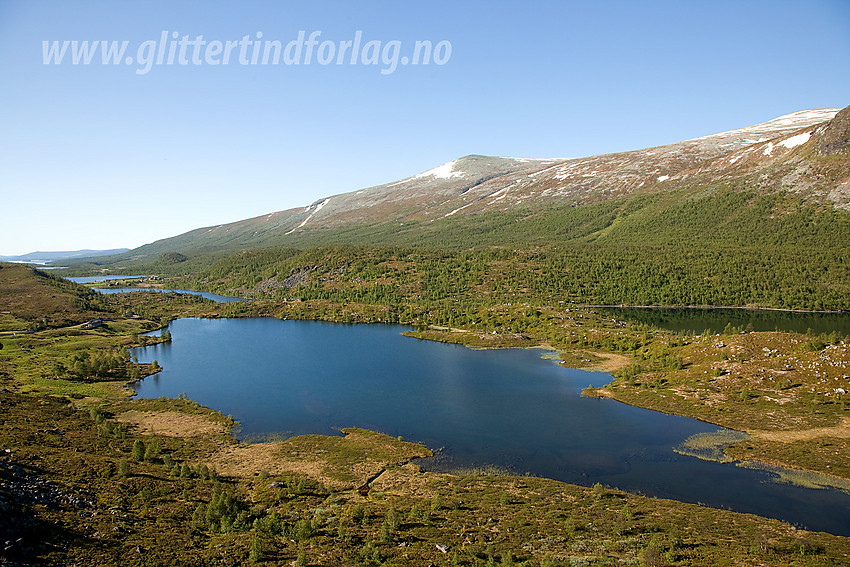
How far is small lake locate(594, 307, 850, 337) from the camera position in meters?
95.3

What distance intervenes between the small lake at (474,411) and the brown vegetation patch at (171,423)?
3415 millimetres

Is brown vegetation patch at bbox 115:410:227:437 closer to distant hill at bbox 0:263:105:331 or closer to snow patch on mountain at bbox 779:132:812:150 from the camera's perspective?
distant hill at bbox 0:263:105:331

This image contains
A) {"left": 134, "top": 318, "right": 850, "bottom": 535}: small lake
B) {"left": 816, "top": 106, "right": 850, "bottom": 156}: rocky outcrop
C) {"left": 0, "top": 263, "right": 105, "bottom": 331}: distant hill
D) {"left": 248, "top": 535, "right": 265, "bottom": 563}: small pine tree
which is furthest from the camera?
{"left": 816, "top": 106, "right": 850, "bottom": 156}: rocky outcrop

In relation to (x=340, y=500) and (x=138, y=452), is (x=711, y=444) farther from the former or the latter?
(x=138, y=452)

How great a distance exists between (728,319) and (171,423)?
10977cm

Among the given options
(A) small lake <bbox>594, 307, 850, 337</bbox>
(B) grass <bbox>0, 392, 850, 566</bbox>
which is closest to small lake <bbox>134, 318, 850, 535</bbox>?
(B) grass <bbox>0, 392, 850, 566</bbox>

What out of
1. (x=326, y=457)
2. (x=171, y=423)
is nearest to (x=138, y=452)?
(x=171, y=423)

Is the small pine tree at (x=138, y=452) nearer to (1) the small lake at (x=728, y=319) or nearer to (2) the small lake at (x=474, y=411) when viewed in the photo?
(2) the small lake at (x=474, y=411)

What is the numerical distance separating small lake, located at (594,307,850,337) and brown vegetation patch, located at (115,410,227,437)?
3266 inches

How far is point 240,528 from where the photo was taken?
3028cm

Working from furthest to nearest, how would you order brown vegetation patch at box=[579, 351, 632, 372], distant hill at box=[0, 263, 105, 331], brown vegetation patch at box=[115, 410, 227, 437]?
distant hill at box=[0, 263, 105, 331] < brown vegetation patch at box=[579, 351, 632, 372] < brown vegetation patch at box=[115, 410, 227, 437]

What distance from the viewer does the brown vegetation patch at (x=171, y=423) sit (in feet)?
163

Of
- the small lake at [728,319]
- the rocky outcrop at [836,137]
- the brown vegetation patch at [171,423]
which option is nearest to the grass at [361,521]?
the brown vegetation patch at [171,423]

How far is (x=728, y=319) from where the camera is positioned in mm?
107688
